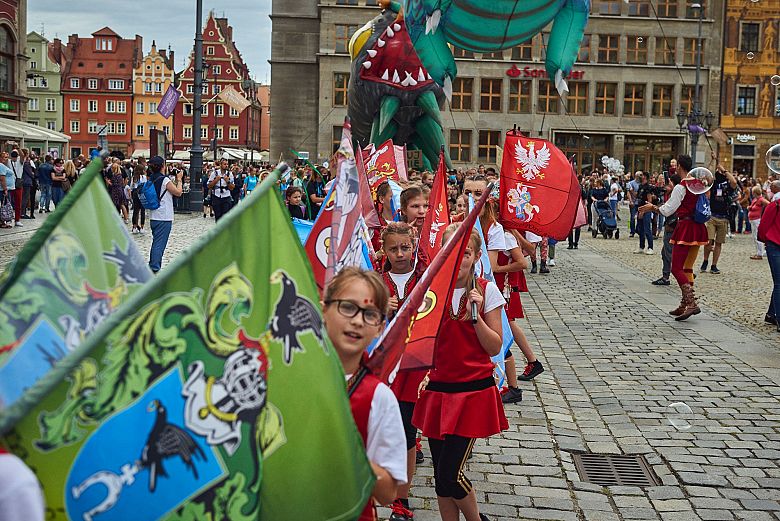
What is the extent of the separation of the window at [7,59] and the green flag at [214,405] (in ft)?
162

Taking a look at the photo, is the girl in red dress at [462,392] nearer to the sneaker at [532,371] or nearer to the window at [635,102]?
the sneaker at [532,371]

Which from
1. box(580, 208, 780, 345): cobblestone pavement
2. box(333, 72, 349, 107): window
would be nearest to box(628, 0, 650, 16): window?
box(333, 72, 349, 107): window

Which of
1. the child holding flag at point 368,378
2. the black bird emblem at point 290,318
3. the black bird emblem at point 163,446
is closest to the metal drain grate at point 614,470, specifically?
the child holding flag at point 368,378

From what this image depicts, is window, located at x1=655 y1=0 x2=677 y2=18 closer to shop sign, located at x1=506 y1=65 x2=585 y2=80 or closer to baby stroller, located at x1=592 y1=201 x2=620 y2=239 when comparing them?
shop sign, located at x1=506 y1=65 x2=585 y2=80

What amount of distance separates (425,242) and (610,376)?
290 centimetres

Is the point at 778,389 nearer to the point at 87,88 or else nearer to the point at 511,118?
the point at 511,118

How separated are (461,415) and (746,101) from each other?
2442 inches

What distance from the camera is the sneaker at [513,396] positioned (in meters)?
6.99

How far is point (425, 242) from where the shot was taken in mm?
5859

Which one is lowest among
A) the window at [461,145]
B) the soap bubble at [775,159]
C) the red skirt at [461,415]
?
the red skirt at [461,415]

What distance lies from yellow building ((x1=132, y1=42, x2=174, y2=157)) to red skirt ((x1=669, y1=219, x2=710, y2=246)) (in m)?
93.9

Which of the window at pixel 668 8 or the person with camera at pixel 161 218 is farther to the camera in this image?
the window at pixel 668 8

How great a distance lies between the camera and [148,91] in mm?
100875

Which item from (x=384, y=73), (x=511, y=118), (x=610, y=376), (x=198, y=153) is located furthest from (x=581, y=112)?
(x=610, y=376)
